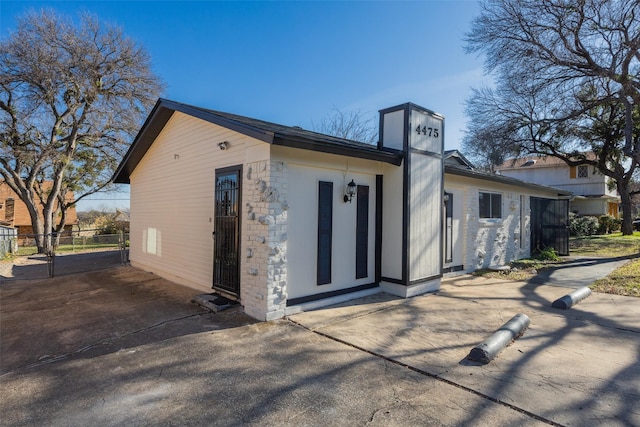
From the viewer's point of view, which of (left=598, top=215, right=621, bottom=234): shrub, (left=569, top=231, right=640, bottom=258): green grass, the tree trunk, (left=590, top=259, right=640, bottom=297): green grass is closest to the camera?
(left=590, top=259, right=640, bottom=297): green grass

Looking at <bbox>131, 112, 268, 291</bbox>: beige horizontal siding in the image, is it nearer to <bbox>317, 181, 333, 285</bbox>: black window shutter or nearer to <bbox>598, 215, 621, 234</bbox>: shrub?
<bbox>317, 181, 333, 285</bbox>: black window shutter

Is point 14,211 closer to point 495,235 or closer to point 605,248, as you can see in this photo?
point 495,235

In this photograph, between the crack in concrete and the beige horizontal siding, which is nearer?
the crack in concrete

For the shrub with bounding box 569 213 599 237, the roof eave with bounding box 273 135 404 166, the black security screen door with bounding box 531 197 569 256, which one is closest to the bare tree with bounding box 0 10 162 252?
the roof eave with bounding box 273 135 404 166

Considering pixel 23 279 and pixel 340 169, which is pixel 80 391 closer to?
pixel 340 169

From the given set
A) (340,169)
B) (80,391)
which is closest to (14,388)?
(80,391)

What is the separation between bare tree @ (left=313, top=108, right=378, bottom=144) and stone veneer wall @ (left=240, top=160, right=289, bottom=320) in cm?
2080

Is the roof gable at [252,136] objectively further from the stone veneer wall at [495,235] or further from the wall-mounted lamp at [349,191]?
the stone veneer wall at [495,235]

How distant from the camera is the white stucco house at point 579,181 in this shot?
27719 mm

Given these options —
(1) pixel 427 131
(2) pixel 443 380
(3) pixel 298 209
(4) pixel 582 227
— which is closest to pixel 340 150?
(3) pixel 298 209

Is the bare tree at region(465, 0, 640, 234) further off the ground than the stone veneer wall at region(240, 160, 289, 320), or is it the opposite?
the bare tree at region(465, 0, 640, 234)

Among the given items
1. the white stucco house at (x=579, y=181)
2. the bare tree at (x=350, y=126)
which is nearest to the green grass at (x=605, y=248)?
the white stucco house at (x=579, y=181)

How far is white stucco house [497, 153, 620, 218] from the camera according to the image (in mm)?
27719

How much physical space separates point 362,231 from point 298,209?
5.16 ft
